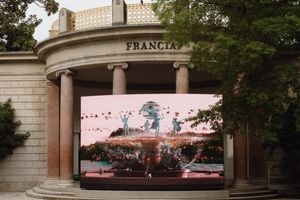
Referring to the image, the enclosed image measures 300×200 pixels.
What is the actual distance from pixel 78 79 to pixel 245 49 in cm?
1614

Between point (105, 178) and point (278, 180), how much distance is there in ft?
34.0

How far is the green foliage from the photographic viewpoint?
28119 mm

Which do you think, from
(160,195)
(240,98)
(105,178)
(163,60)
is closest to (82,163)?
(105,178)

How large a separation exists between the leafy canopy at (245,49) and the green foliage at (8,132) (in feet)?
41.2

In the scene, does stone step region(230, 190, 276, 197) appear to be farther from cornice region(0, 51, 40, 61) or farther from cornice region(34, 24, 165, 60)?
cornice region(0, 51, 40, 61)

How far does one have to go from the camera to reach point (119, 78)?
2466cm

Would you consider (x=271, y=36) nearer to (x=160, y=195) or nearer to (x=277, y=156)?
(x=160, y=195)

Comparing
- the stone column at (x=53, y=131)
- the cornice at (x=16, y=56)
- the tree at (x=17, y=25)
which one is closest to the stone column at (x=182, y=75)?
the stone column at (x=53, y=131)

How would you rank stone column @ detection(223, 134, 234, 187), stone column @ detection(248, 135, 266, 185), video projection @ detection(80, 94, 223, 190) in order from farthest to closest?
1. stone column @ detection(223, 134, 234, 187)
2. stone column @ detection(248, 135, 266, 185)
3. video projection @ detection(80, 94, 223, 190)

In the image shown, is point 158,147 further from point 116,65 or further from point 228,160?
point 228,160

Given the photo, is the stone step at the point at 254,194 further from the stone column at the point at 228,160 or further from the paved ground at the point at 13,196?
the paved ground at the point at 13,196

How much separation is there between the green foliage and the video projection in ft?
27.5

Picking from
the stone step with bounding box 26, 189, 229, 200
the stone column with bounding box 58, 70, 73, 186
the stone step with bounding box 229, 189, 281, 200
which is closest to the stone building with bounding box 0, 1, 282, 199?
the stone column with bounding box 58, 70, 73, 186

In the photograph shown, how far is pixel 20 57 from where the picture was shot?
29.2 meters
